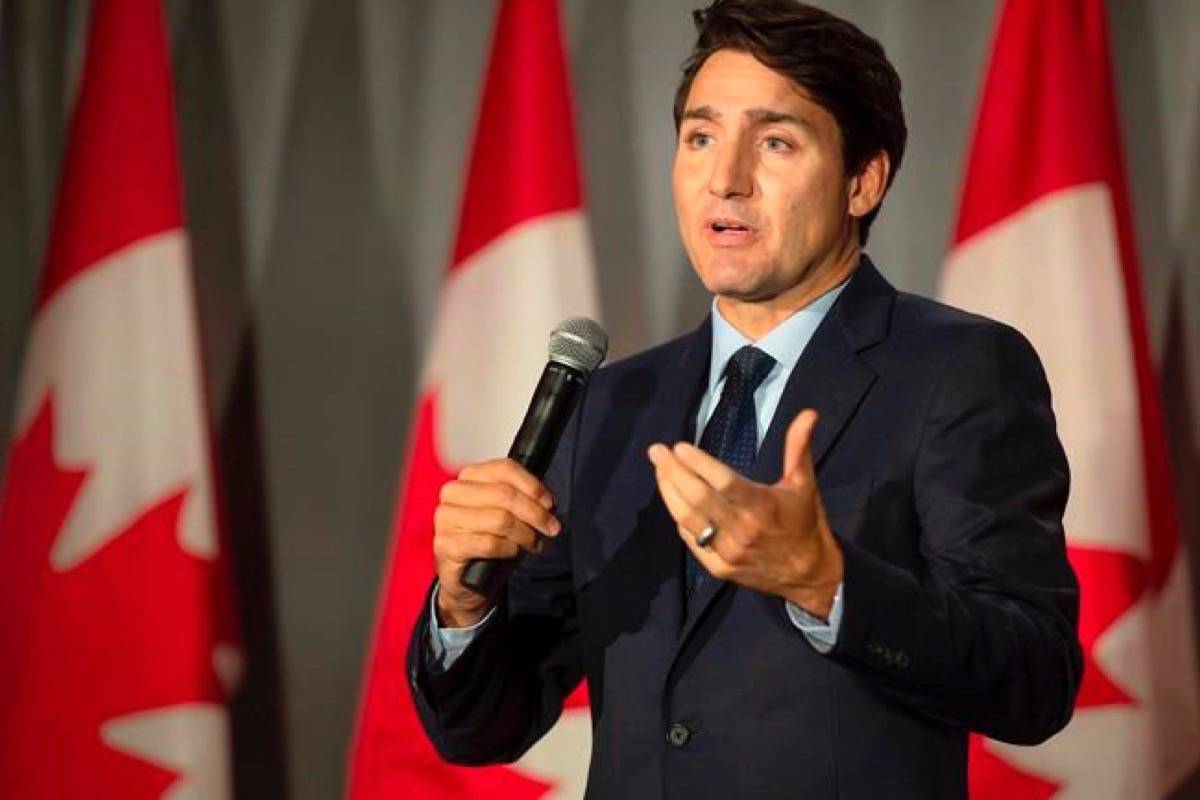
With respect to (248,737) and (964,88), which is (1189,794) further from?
(248,737)

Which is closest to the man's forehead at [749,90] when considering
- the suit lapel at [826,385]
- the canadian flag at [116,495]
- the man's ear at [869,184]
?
the man's ear at [869,184]

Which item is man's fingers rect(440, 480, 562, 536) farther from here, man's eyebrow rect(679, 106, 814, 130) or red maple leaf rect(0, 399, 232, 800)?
red maple leaf rect(0, 399, 232, 800)

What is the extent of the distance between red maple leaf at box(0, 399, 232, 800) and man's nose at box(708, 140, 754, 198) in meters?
1.90

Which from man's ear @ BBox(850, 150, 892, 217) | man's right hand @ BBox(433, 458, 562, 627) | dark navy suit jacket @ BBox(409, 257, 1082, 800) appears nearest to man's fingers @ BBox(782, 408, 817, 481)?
dark navy suit jacket @ BBox(409, 257, 1082, 800)

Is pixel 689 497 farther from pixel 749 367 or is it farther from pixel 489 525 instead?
pixel 749 367

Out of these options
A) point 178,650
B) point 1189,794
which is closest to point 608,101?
point 178,650

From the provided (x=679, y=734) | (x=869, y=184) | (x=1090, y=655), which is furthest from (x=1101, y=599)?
(x=679, y=734)

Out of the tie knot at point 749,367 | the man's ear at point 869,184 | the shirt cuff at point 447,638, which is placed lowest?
the shirt cuff at point 447,638

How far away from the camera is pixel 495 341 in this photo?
345 centimetres

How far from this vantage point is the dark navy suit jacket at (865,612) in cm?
150

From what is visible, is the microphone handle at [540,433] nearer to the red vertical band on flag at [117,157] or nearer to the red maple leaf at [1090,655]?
the red maple leaf at [1090,655]

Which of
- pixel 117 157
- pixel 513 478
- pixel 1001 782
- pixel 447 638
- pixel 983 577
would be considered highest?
pixel 117 157

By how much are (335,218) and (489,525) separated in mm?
2402

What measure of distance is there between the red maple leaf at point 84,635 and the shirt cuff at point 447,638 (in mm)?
1696
